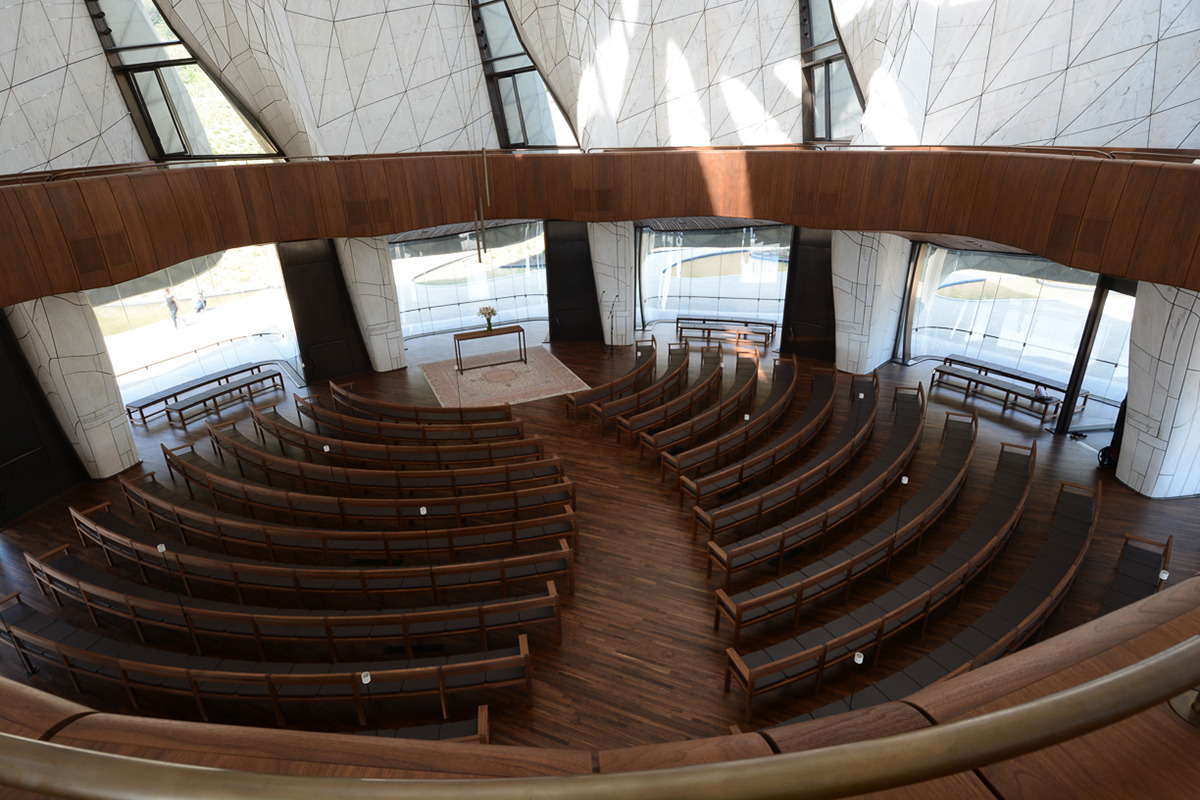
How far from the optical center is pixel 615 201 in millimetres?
14289

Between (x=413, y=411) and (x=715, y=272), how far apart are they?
10185mm

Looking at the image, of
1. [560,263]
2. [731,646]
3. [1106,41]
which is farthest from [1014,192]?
[560,263]

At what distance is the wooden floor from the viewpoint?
5984mm

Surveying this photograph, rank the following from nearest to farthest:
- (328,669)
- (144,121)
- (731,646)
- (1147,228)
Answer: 1. (328,669)
2. (731,646)
3. (1147,228)
4. (144,121)

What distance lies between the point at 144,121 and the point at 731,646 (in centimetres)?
1529

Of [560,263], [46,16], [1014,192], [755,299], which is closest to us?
[1014,192]

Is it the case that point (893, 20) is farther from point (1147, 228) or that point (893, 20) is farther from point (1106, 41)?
point (1147, 228)

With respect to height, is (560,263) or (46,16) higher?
(46,16)

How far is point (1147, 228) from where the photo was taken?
7574 mm

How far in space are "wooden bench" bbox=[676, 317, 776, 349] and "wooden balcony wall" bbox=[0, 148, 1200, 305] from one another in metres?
3.40

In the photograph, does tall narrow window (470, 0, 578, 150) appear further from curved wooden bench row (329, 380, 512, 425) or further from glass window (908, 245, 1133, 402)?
glass window (908, 245, 1133, 402)

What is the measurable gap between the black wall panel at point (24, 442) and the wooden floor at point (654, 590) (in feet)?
1.03

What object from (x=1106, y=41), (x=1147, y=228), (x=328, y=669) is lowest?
(x=328, y=669)

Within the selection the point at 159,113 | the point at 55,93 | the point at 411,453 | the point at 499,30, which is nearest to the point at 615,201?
the point at 499,30
